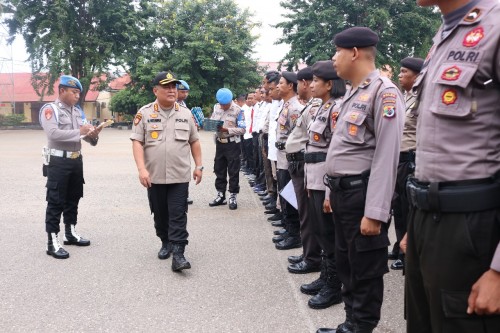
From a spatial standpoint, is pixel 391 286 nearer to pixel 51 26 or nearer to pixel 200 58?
pixel 200 58

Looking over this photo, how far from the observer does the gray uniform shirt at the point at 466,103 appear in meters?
1.48

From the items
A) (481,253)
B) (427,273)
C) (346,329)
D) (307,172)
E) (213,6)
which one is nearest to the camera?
(481,253)

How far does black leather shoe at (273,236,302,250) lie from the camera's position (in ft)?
16.7

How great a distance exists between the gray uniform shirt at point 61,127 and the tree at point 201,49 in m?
26.2

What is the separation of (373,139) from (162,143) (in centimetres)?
239

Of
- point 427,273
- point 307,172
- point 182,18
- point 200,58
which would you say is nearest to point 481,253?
point 427,273

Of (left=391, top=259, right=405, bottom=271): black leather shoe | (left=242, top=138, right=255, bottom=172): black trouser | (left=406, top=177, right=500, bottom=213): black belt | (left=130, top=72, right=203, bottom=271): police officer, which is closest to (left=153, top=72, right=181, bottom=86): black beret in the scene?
(left=130, top=72, right=203, bottom=271): police officer

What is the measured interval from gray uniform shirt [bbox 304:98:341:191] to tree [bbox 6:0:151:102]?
98.5ft

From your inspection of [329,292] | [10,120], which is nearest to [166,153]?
[329,292]

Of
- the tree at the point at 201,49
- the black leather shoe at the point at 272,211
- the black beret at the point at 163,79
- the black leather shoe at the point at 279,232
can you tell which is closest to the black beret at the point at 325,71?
the black beret at the point at 163,79

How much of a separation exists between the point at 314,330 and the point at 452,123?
2022mm

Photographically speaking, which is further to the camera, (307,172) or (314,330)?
(307,172)

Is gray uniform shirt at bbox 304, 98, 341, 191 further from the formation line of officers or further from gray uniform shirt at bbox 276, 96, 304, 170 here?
gray uniform shirt at bbox 276, 96, 304, 170

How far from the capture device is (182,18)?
32.3 meters
